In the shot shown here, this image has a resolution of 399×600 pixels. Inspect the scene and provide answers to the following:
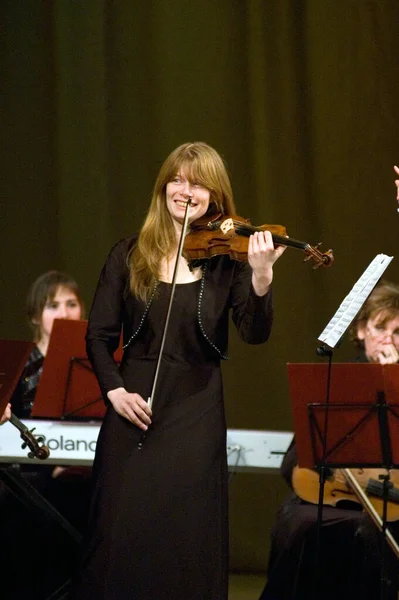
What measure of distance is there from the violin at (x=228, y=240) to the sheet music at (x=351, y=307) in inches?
4.8

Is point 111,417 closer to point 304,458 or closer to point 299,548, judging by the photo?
point 304,458

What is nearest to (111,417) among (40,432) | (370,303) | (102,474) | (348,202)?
(102,474)

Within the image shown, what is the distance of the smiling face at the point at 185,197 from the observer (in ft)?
9.73

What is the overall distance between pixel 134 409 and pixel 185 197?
70 cm

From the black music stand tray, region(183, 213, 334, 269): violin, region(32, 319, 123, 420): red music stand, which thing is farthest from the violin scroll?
region(32, 319, 123, 420): red music stand

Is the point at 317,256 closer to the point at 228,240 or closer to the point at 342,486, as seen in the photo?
the point at 228,240

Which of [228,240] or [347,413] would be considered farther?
[347,413]

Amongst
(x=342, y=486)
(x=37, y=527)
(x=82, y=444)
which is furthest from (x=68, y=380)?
(x=342, y=486)

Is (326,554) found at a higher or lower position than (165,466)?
lower

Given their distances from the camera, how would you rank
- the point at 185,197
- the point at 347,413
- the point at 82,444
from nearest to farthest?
the point at 185,197, the point at 347,413, the point at 82,444

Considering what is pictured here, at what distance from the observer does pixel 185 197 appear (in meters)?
2.97

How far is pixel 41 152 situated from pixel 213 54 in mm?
1141

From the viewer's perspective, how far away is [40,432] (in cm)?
379

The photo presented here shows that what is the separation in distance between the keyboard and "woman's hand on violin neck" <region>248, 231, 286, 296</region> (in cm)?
117
